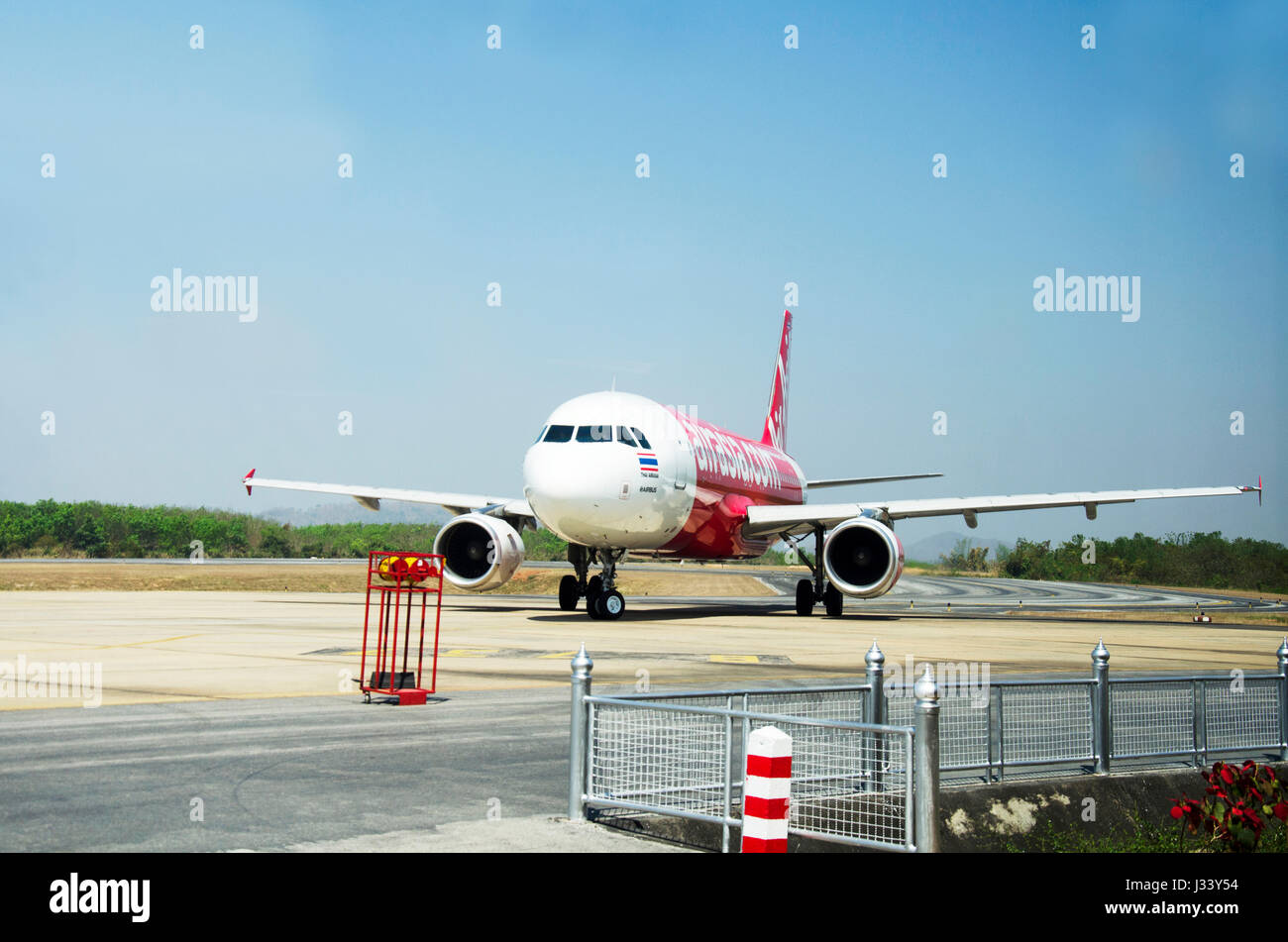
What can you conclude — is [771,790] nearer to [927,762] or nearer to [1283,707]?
[927,762]

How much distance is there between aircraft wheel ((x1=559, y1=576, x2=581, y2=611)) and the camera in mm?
33156

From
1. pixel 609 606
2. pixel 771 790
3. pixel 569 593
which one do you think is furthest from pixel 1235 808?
pixel 569 593

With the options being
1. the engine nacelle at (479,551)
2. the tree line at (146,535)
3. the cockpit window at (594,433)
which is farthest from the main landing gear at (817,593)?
the tree line at (146,535)

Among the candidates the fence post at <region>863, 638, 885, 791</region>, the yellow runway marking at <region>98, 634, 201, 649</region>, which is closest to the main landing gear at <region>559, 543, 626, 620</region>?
the yellow runway marking at <region>98, 634, 201, 649</region>

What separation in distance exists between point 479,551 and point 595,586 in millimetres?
3813

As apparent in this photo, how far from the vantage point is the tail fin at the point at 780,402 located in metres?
47.8

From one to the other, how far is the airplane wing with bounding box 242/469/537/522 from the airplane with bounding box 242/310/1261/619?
0.05 meters

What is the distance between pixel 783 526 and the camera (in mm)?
35594

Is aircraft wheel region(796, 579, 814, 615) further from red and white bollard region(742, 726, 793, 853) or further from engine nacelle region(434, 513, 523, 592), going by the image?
red and white bollard region(742, 726, 793, 853)

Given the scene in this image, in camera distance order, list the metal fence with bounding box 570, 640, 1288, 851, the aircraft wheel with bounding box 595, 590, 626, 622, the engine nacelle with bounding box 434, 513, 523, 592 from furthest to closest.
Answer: the engine nacelle with bounding box 434, 513, 523, 592 → the aircraft wheel with bounding box 595, 590, 626, 622 → the metal fence with bounding box 570, 640, 1288, 851

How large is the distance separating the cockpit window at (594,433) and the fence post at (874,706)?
1891 cm

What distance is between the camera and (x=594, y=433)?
28.5 meters

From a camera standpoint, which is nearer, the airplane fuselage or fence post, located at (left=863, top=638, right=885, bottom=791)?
fence post, located at (left=863, top=638, right=885, bottom=791)

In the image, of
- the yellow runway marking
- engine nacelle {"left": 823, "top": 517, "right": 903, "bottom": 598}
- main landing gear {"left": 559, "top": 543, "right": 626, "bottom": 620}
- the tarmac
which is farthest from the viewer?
engine nacelle {"left": 823, "top": 517, "right": 903, "bottom": 598}
